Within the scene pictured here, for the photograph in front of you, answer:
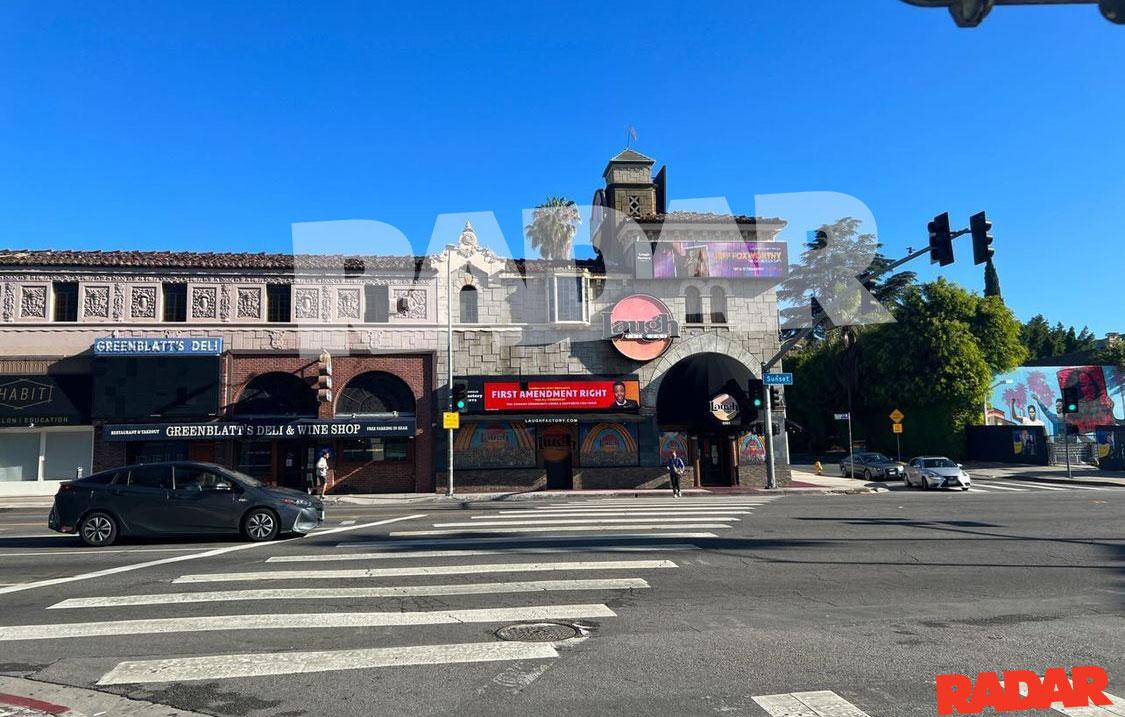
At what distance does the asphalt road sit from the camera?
563 cm

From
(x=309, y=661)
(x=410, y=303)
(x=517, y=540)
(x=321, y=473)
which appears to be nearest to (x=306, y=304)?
(x=410, y=303)

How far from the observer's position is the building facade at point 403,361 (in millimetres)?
26516

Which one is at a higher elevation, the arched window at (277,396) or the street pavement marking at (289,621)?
the arched window at (277,396)

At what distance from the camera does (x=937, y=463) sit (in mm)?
29500

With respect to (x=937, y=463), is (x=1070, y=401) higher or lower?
higher

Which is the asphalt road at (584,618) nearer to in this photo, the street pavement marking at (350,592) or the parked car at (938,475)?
the street pavement marking at (350,592)

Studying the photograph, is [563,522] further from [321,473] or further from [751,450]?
[751,450]

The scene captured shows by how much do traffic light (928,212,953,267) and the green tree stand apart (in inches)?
2829

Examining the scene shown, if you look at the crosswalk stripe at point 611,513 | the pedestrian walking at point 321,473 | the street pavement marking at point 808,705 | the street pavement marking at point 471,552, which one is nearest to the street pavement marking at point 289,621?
the street pavement marking at point 808,705

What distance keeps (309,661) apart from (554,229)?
3119 cm

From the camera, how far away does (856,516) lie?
674 inches

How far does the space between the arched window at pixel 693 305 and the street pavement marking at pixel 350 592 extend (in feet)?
71.5

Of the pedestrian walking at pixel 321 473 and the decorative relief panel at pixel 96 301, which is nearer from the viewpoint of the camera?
the pedestrian walking at pixel 321 473

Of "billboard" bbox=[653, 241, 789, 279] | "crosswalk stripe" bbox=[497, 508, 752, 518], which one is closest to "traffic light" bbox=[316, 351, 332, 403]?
"crosswalk stripe" bbox=[497, 508, 752, 518]
